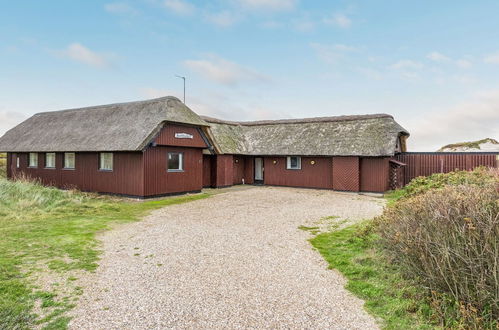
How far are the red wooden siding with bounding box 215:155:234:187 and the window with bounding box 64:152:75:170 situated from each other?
903cm

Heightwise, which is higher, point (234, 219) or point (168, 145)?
point (168, 145)

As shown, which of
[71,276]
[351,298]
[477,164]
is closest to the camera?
[351,298]

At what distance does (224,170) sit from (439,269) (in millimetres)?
18940

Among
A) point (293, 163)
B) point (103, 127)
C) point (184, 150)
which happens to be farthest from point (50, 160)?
point (293, 163)

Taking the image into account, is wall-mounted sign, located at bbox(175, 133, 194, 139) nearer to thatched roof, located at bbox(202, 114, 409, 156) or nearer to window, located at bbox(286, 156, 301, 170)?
thatched roof, located at bbox(202, 114, 409, 156)

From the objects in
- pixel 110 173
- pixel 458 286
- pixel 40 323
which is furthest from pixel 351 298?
pixel 110 173

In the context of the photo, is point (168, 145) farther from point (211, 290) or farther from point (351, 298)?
point (351, 298)

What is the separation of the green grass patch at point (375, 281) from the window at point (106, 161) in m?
13.4

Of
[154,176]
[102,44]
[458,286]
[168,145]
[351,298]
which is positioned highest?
[102,44]

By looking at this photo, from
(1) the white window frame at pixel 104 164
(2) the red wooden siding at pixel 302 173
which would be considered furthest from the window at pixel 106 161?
(2) the red wooden siding at pixel 302 173

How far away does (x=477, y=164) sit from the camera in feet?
64.9

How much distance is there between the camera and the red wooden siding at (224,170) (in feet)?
73.5

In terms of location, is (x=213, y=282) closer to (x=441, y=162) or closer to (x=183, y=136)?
(x=183, y=136)

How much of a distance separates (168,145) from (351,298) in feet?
46.5
